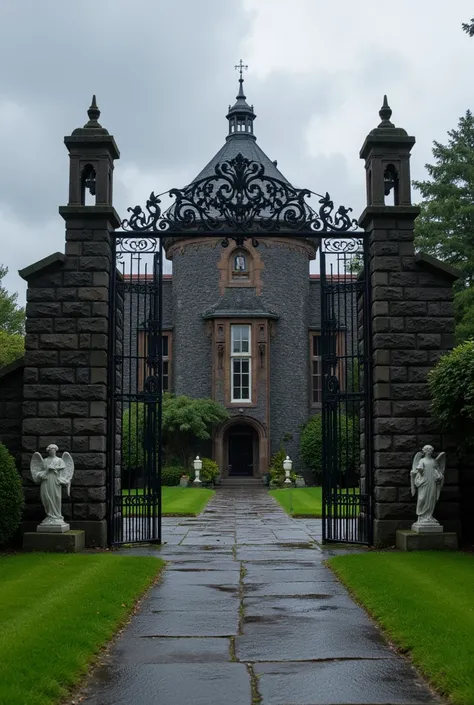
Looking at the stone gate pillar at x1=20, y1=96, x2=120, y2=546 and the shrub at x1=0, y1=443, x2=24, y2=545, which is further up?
the stone gate pillar at x1=20, y1=96, x2=120, y2=546

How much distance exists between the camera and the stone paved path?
16.3ft

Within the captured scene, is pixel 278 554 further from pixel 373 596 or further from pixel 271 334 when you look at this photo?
pixel 271 334

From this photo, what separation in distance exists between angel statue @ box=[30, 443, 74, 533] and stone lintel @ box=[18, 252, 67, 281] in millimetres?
2428

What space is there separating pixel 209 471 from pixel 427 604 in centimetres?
2912

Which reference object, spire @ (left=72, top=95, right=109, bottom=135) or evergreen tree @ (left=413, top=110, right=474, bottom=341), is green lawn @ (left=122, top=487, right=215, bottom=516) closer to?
spire @ (left=72, top=95, right=109, bottom=135)

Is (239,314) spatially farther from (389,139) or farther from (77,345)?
(77,345)

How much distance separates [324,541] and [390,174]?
5.45 metres

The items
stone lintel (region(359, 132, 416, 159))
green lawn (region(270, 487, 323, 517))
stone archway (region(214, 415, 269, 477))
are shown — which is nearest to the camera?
stone lintel (region(359, 132, 416, 159))

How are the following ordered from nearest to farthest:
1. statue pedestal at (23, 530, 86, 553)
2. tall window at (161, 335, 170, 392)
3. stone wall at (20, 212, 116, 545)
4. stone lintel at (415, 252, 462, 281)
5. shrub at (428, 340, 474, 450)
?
1. shrub at (428, 340, 474, 450)
2. statue pedestal at (23, 530, 86, 553)
3. stone wall at (20, 212, 116, 545)
4. stone lintel at (415, 252, 462, 281)
5. tall window at (161, 335, 170, 392)

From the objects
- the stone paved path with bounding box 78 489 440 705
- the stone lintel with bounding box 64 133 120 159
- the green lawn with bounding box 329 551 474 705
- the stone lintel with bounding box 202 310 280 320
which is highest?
the stone lintel with bounding box 202 310 280 320

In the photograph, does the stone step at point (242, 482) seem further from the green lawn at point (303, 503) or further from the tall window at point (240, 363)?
the green lawn at point (303, 503)

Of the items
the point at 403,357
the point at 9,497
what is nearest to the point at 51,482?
the point at 9,497

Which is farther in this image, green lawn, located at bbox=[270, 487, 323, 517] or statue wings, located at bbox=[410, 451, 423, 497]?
green lawn, located at bbox=[270, 487, 323, 517]

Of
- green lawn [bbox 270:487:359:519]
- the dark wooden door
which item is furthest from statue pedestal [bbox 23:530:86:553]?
the dark wooden door
